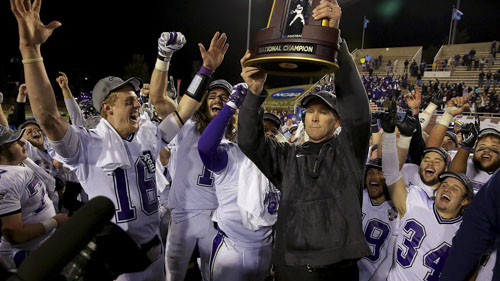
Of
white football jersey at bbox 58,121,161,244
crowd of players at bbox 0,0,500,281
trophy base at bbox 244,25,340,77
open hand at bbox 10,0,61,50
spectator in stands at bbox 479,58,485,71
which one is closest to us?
trophy base at bbox 244,25,340,77

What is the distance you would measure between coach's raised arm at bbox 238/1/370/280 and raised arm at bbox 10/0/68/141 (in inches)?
44.5

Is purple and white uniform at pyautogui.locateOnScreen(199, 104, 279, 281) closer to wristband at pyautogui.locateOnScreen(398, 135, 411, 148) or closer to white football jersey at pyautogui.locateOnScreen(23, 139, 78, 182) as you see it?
wristband at pyautogui.locateOnScreen(398, 135, 411, 148)

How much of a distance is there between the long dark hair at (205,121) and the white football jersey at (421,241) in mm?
1795

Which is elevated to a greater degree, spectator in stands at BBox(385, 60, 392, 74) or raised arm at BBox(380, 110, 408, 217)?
spectator in stands at BBox(385, 60, 392, 74)

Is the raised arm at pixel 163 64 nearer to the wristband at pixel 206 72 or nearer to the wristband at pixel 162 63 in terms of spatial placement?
the wristband at pixel 162 63

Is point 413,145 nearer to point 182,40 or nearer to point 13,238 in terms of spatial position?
point 182,40

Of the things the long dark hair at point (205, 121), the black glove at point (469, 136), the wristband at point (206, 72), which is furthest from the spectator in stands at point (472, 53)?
the wristband at point (206, 72)

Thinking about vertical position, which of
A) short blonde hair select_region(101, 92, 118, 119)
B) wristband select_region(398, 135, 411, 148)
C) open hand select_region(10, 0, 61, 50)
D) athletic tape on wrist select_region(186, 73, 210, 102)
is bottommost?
wristband select_region(398, 135, 411, 148)

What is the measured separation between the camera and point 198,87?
2717mm

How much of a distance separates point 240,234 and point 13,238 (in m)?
1.80

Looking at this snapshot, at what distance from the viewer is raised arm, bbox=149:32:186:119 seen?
2586mm

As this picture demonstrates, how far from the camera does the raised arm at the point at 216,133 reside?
2.19 meters

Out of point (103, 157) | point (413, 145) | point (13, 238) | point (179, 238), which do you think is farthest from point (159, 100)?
point (413, 145)

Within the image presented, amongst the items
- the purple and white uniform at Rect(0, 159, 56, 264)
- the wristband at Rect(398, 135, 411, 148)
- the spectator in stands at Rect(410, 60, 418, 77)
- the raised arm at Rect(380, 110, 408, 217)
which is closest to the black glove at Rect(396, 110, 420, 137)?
the wristband at Rect(398, 135, 411, 148)
